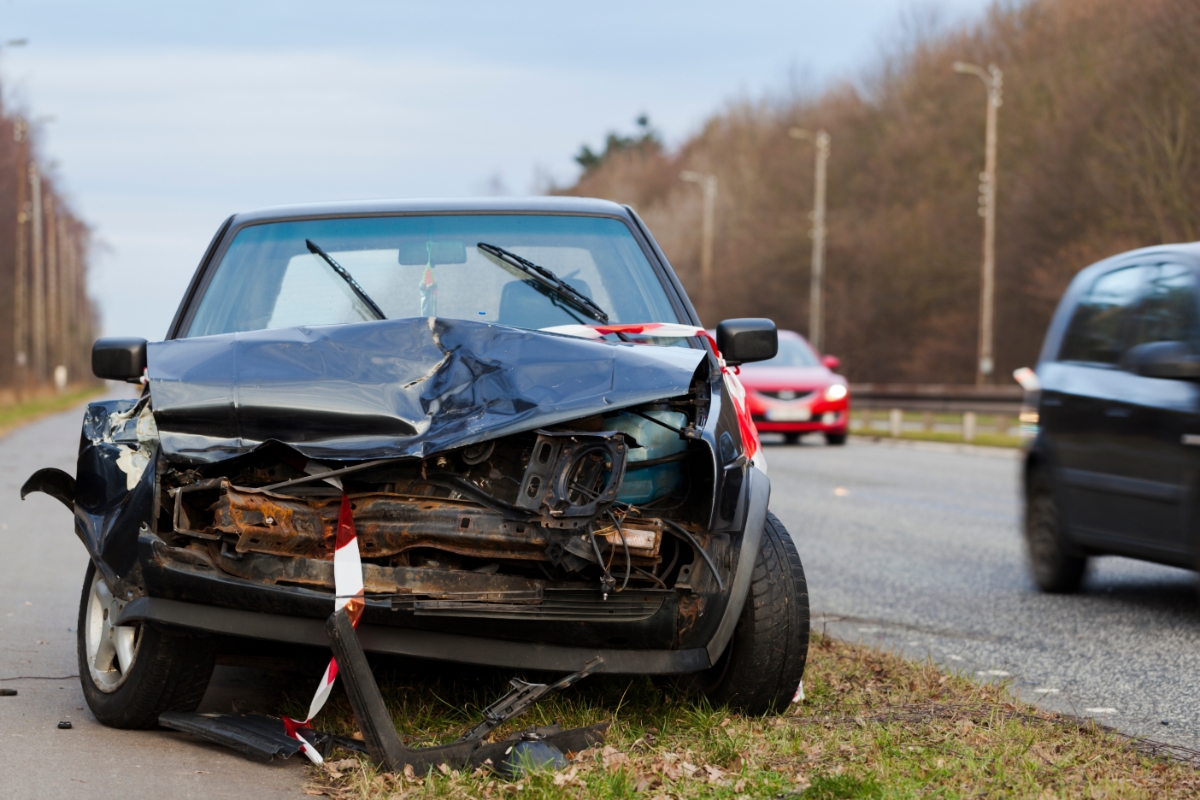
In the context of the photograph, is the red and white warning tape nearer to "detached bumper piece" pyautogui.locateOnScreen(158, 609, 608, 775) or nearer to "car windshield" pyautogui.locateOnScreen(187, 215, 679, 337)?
"detached bumper piece" pyautogui.locateOnScreen(158, 609, 608, 775)

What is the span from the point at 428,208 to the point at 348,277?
0.52 metres

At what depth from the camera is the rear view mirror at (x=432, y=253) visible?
5.37 m

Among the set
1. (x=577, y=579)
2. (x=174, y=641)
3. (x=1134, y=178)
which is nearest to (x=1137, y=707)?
(x=577, y=579)

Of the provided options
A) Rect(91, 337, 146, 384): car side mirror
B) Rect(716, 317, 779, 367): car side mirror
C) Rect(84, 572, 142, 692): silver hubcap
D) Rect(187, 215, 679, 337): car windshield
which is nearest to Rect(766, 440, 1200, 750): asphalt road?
Rect(716, 317, 779, 367): car side mirror

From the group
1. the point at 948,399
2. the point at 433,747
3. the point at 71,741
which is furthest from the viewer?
the point at 948,399

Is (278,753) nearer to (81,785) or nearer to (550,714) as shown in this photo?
(81,785)

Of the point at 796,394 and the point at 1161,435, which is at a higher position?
the point at 1161,435

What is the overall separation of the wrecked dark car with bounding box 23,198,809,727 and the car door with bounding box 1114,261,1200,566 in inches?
121

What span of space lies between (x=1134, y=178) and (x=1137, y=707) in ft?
103

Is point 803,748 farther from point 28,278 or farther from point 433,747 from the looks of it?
point 28,278

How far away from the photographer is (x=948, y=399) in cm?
3197

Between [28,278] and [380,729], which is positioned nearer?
Answer: [380,729]

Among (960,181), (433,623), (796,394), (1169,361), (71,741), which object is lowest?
(796,394)

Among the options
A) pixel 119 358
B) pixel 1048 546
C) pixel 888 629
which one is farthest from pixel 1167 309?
pixel 119 358
